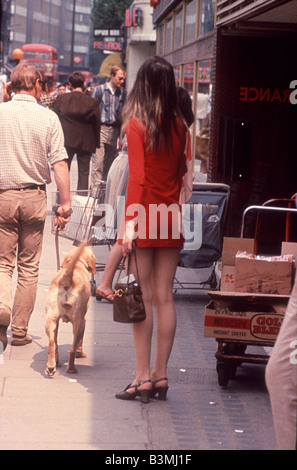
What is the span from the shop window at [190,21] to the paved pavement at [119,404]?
8147mm

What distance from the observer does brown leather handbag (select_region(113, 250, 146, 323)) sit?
545 centimetres

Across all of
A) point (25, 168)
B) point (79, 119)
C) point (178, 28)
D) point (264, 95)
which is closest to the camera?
point (25, 168)

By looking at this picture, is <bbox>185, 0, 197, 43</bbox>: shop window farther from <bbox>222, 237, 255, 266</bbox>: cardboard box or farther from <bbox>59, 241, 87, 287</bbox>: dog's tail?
<bbox>59, 241, 87, 287</bbox>: dog's tail

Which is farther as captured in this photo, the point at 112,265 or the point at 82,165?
the point at 82,165

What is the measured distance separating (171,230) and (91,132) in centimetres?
820

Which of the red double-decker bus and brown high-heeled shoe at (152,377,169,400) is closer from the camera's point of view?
brown high-heeled shoe at (152,377,169,400)

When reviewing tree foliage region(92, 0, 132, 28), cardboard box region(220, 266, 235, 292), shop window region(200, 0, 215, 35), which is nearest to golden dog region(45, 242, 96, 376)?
cardboard box region(220, 266, 235, 292)

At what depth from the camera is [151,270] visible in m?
5.66

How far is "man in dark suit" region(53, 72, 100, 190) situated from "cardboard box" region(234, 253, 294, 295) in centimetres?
787

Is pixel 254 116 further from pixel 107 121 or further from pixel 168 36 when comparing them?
pixel 168 36

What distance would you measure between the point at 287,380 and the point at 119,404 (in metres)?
1.92

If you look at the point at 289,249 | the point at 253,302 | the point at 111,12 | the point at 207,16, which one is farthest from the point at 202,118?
the point at 111,12

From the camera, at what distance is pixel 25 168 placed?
661 cm
